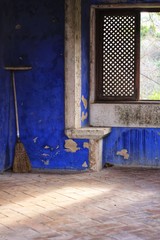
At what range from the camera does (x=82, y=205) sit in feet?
18.3

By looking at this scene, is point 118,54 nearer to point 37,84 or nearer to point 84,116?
point 84,116

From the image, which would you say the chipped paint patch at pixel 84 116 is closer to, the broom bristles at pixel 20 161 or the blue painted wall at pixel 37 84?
the blue painted wall at pixel 37 84

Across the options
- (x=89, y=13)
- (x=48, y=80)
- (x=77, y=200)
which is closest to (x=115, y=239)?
(x=77, y=200)

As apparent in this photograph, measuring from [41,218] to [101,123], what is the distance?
2807 millimetres

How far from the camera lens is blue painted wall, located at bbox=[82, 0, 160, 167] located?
24.7ft

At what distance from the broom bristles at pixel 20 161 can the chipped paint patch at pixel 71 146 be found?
0.57m

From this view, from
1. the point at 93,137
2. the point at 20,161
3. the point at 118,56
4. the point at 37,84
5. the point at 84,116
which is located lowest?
the point at 20,161

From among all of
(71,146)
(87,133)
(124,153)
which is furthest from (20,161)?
(124,153)

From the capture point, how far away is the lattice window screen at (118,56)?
24.9ft

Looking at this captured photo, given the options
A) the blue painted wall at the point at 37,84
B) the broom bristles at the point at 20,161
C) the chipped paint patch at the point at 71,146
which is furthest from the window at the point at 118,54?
the broom bristles at the point at 20,161

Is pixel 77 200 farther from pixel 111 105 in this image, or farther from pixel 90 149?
pixel 111 105

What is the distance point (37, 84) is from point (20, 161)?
1076mm

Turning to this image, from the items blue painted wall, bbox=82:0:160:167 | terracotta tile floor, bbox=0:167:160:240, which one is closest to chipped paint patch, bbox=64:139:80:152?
terracotta tile floor, bbox=0:167:160:240

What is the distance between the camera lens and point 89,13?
24.6 feet
